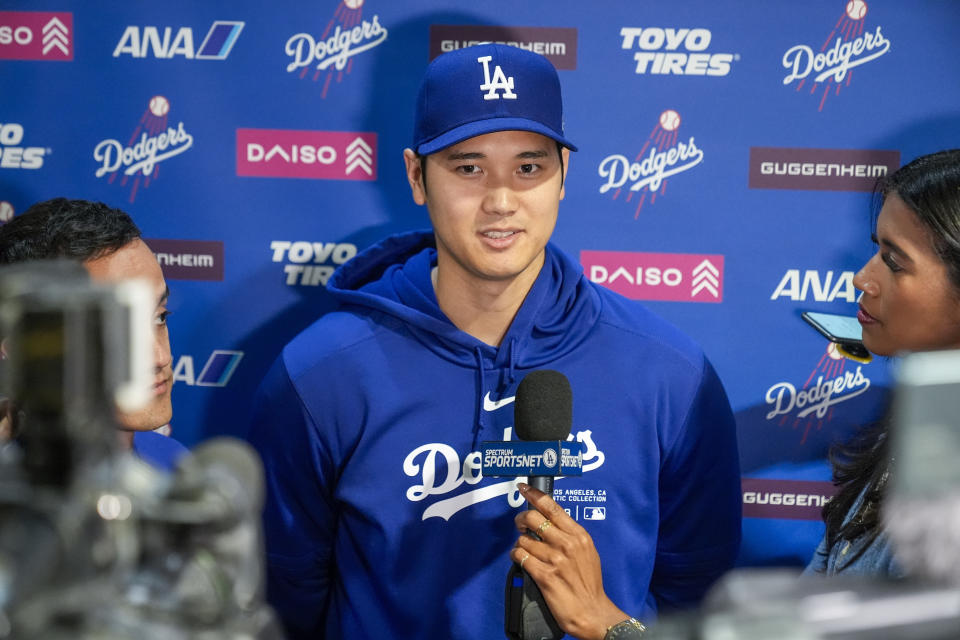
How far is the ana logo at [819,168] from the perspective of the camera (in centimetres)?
218

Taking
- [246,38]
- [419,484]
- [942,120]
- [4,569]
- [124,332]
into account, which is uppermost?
[246,38]

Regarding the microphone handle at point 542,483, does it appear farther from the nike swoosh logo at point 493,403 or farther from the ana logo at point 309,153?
the ana logo at point 309,153

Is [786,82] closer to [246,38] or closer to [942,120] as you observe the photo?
[942,120]

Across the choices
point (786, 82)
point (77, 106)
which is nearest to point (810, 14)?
point (786, 82)

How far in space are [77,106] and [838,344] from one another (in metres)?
1.89

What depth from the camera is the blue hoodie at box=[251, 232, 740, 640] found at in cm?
Answer: 163

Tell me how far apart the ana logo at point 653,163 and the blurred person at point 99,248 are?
3.52ft

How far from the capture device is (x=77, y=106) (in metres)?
2.30

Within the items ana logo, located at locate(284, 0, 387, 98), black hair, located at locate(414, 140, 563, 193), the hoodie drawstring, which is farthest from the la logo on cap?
ana logo, located at locate(284, 0, 387, 98)

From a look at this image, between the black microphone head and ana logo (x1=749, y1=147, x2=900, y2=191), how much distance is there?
111cm

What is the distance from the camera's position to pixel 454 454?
65.4 inches

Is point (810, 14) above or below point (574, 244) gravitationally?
above

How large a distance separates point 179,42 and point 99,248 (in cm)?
80

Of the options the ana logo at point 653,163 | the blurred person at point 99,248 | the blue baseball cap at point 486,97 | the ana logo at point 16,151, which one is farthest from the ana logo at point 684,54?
the ana logo at point 16,151
